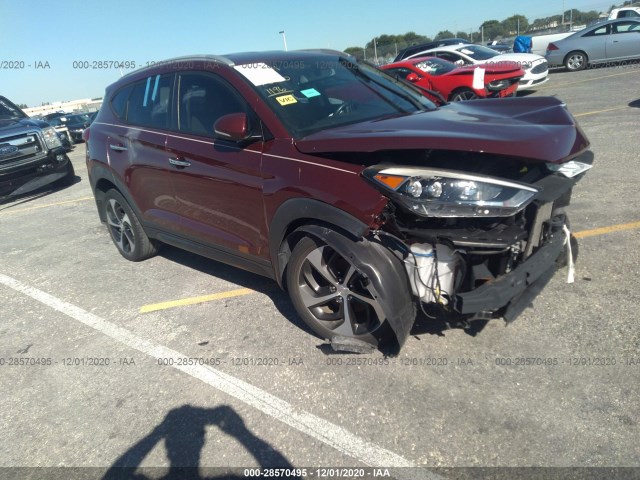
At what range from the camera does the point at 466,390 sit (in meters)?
2.69

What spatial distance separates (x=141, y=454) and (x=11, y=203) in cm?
891

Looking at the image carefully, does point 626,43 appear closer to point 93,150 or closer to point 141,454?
point 93,150

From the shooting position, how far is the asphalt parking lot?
7.82ft

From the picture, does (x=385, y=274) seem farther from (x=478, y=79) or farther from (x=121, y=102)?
(x=478, y=79)

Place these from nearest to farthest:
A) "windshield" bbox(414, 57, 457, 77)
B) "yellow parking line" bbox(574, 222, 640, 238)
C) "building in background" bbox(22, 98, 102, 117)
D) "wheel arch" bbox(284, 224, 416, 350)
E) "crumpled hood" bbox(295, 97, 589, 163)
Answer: "crumpled hood" bbox(295, 97, 589, 163)
"wheel arch" bbox(284, 224, 416, 350)
"yellow parking line" bbox(574, 222, 640, 238)
"windshield" bbox(414, 57, 457, 77)
"building in background" bbox(22, 98, 102, 117)

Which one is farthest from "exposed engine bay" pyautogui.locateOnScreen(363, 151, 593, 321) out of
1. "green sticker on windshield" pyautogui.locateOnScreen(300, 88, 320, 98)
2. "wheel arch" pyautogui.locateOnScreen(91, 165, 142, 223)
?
"wheel arch" pyautogui.locateOnScreen(91, 165, 142, 223)

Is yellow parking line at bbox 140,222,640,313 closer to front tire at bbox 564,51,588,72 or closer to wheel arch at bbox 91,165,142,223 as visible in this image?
wheel arch at bbox 91,165,142,223

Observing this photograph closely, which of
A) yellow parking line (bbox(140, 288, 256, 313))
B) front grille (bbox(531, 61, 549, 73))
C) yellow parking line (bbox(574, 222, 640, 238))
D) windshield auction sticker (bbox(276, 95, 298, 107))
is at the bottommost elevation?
yellow parking line (bbox(140, 288, 256, 313))

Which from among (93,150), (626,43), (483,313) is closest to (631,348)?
(483,313)

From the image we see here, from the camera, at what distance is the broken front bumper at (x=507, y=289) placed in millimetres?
2494

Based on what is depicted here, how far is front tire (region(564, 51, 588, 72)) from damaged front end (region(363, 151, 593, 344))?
17254 mm

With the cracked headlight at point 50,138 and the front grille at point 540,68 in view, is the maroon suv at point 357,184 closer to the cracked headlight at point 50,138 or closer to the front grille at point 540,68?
the cracked headlight at point 50,138

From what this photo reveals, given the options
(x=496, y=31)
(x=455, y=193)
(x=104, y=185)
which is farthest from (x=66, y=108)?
(x=455, y=193)

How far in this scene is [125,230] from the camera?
5.12 meters
